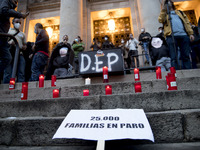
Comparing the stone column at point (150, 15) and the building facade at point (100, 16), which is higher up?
the building facade at point (100, 16)

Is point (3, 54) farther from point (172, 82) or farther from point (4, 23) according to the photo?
point (172, 82)

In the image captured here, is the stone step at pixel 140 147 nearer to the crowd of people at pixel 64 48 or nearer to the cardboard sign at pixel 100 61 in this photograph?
the cardboard sign at pixel 100 61

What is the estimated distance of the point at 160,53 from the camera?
4.50 metres

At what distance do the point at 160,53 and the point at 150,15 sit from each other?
4.38 meters

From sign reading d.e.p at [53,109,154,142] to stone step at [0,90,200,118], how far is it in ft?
1.46

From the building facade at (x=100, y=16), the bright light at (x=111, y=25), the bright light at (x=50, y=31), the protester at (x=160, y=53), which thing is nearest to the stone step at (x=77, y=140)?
the protester at (x=160, y=53)

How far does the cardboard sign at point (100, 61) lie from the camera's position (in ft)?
11.0

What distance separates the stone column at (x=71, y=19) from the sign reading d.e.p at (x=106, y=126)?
7075 millimetres

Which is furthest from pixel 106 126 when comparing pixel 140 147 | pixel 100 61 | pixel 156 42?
pixel 156 42

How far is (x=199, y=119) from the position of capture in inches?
53.7

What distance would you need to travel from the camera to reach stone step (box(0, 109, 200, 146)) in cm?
134

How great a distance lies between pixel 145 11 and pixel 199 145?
8288 millimetres

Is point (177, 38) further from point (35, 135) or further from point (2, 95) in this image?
point (2, 95)

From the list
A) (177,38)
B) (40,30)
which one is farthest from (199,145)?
(40,30)
